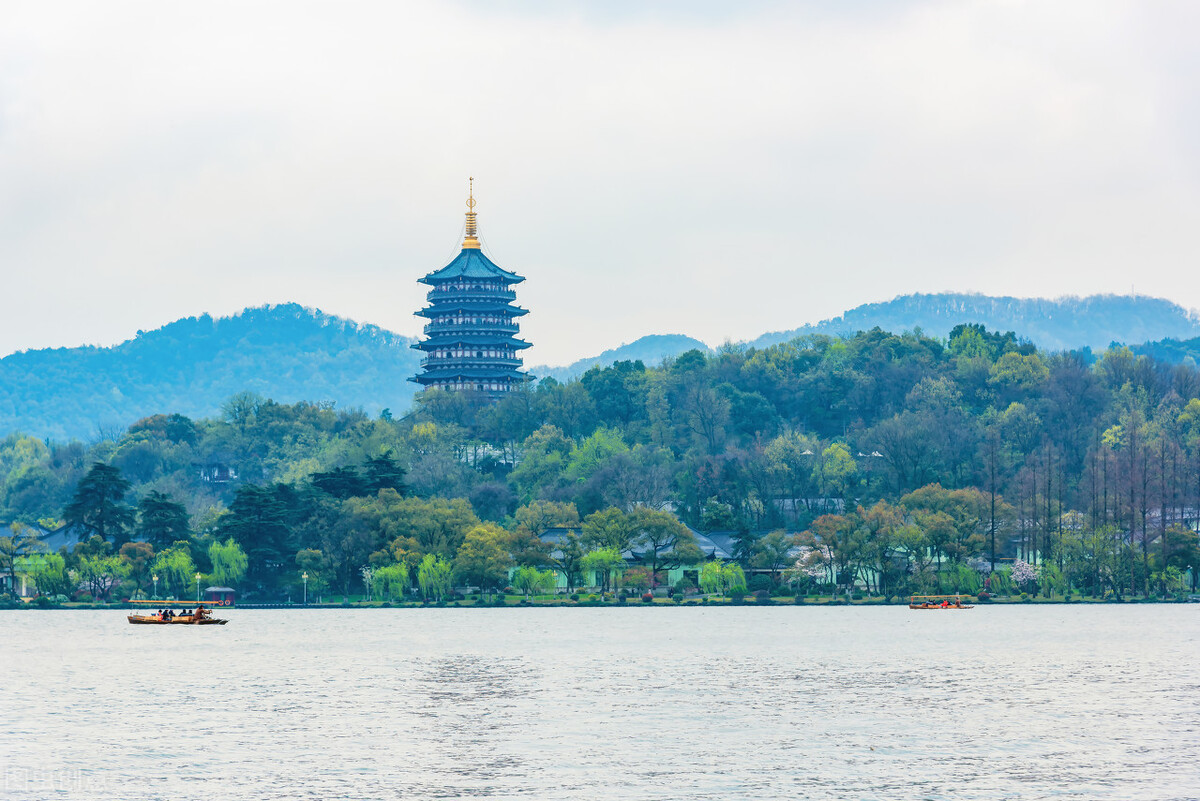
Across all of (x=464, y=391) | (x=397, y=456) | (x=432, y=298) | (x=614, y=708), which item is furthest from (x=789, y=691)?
(x=432, y=298)

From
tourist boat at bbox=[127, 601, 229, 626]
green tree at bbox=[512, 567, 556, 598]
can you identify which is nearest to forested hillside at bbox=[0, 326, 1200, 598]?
green tree at bbox=[512, 567, 556, 598]

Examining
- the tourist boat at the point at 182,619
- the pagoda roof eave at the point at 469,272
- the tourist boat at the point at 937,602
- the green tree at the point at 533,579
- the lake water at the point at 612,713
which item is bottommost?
the lake water at the point at 612,713

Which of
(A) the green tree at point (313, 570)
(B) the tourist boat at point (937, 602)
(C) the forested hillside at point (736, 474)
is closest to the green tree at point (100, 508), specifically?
(C) the forested hillside at point (736, 474)

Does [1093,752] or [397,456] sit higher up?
[397,456]

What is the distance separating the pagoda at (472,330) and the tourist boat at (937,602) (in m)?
62.9

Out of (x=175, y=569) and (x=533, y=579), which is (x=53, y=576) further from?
(x=533, y=579)

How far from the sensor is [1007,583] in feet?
320

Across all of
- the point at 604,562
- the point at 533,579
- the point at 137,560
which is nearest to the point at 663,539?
the point at 604,562

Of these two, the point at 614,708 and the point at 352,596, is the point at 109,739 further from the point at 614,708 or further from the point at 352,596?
the point at 352,596

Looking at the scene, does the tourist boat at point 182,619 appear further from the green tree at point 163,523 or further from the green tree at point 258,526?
the green tree at point 163,523

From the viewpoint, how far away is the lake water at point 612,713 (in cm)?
3494

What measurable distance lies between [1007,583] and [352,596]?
39.5 m

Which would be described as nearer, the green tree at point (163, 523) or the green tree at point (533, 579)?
the green tree at point (533, 579)

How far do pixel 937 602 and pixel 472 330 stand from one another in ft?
228
